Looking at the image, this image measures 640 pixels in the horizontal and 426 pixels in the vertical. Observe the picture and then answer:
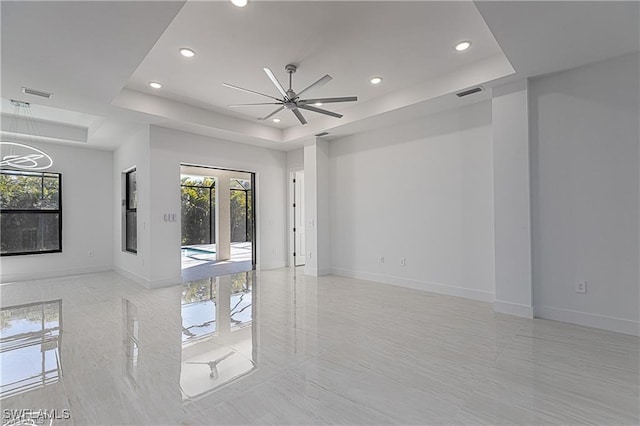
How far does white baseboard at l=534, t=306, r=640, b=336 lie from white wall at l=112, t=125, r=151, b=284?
5.82 metres

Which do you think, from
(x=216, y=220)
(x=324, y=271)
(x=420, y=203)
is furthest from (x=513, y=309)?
(x=216, y=220)

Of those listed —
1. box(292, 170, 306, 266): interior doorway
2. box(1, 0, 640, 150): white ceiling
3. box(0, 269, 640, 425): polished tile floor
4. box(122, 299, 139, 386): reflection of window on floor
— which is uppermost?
box(1, 0, 640, 150): white ceiling

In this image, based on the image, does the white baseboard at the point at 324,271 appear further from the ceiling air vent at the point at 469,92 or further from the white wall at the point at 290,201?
the ceiling air vent at the point at 469,92

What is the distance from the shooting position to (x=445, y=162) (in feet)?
15.7

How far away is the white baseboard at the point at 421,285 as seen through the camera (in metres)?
4.44

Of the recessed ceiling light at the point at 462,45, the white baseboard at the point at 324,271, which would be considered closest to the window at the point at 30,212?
the white baseboard at the point at 324,271

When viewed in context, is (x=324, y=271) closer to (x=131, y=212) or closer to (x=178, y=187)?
(x=178, y=187)

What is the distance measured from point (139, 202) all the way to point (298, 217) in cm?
341

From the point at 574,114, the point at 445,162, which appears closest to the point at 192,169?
the point at 445,162

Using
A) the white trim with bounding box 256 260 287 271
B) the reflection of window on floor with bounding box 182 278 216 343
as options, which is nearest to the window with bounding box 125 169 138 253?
the reflection of window on floor with bounding box 182 278 216 343

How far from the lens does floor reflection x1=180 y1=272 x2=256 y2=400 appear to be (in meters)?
2.38

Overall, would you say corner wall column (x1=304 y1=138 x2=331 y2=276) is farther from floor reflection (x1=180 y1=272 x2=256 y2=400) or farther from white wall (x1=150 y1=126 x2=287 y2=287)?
floor reflection (x1=180 y1=272 x2=256 y2=400)

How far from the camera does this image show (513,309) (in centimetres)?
374

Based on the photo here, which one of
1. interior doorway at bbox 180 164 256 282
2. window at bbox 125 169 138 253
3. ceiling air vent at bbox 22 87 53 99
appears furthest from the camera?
interior doorway at bbox 180 164 256 282
